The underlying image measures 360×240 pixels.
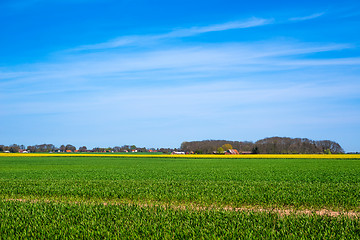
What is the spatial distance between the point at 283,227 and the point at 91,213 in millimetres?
6806

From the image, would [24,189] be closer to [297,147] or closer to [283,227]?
[283,227]

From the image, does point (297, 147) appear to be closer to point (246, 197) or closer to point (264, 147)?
point (264, 147)

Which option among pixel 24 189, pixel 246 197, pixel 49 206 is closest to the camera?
pixel 49 206

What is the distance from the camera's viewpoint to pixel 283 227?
9.75m

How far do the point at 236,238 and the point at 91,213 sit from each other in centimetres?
579

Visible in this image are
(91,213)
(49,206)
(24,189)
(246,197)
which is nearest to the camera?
(91,213)

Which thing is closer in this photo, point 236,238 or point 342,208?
point 236,238

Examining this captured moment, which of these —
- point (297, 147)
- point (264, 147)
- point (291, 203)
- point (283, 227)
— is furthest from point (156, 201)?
point (297, 147)

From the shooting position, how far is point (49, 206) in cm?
1344

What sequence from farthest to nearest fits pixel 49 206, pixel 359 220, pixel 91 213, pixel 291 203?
pixel 291 203 → pixel 49 206 → pixel 91 213 → pixel 359 220

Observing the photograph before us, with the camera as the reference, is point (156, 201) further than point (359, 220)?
Yes

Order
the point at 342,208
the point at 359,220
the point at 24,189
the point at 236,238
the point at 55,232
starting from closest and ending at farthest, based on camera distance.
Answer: the point at 236,238
the point at 55,232
the point at 359,220
the point at 342,208
the point at 24,189

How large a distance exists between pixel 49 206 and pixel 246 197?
938 cm

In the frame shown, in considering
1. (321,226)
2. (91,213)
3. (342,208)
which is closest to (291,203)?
(342,208)
